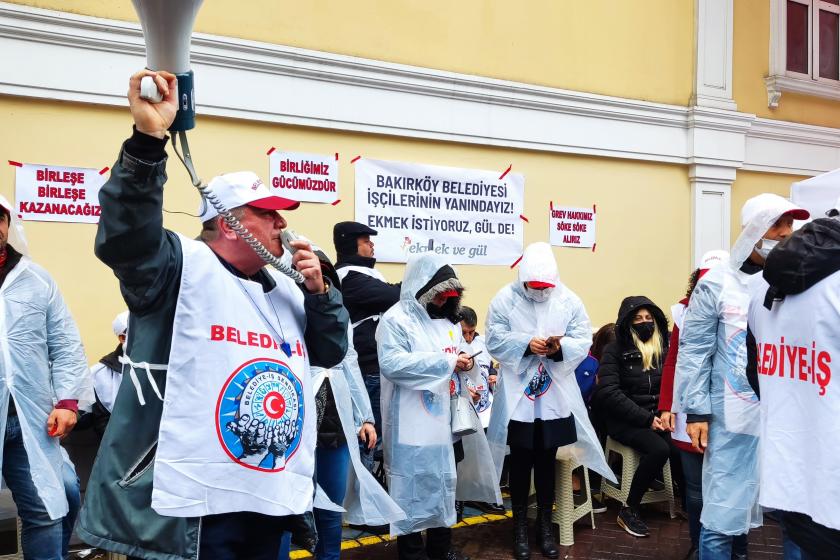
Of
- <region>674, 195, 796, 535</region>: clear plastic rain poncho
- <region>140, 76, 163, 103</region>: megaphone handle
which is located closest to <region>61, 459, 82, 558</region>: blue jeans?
<region>140, 76, 163, 103</region>: megaphone handle

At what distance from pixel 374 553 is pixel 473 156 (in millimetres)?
3725

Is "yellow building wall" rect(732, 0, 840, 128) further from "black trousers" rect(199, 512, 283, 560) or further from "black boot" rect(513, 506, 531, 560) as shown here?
"black trousers" rect(199, 512, 283, 560)

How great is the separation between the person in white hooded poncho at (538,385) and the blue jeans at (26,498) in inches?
109

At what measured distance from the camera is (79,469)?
5.38m

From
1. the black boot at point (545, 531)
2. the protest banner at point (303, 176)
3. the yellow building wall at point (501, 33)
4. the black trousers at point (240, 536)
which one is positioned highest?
the yellow building wall at point (501, 33)

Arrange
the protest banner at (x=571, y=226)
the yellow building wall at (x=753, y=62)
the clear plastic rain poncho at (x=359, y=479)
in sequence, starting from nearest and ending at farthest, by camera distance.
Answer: the clear plastic rain poncho at (x=359, y=479), the protest banner at (x=571, y=226), the yellow building wall at (x=753, y=62)

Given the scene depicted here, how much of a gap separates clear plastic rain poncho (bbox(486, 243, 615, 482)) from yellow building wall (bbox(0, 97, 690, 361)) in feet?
6.06

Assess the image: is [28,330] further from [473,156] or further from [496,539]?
[473,156]

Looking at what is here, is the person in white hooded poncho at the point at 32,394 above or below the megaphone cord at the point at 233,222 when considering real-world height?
below

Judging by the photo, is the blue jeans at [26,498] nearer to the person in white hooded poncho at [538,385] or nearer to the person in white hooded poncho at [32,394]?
the person in white hooded poncho at [32,394]

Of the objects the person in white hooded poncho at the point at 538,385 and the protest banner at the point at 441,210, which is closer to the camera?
the person in white hooded poncho at the point at 538,385

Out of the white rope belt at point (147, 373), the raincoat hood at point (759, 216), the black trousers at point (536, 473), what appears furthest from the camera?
the black trousers at point (536, 473)

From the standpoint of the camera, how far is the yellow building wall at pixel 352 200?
5.68 m

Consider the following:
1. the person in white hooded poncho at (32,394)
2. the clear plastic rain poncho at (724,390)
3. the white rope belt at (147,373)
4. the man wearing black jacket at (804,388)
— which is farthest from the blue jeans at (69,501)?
the man wearing black jacket at (804,388)
